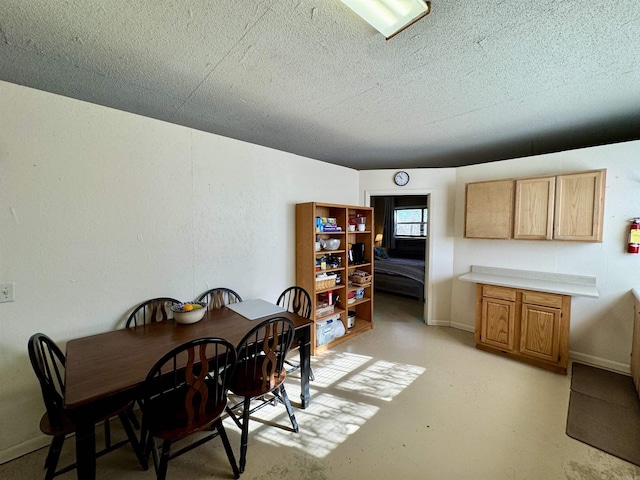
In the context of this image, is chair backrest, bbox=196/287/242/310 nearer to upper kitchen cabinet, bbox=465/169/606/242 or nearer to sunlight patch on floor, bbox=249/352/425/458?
sunlight patch on floor, bbox=249/352/425/458

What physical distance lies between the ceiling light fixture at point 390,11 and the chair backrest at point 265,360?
1748 millimetres

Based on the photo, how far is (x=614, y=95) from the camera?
85.1 inches

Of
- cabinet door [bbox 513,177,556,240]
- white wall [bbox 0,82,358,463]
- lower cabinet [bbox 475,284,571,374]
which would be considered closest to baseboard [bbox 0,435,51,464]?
white wall [bbox 0,82,358,463]

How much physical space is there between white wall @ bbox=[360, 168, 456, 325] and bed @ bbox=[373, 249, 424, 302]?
1.12 meters

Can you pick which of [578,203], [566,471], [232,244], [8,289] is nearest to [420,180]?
[578,203]

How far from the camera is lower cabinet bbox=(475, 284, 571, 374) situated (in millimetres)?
2619

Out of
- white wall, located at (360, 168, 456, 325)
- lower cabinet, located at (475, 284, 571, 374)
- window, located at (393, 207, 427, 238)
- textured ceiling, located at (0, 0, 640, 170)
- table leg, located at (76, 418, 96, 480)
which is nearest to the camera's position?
table leg, located at (76, 418, 96, 480)

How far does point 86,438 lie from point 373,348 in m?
2.69

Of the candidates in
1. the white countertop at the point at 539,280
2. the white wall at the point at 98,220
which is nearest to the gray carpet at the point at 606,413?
the white countertop at the point at 539,280

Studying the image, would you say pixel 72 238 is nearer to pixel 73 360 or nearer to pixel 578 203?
pixel 73 360

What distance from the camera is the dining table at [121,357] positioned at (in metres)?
1.22

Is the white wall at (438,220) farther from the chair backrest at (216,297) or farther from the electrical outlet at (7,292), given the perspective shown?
the electrical outlet at (7,292)

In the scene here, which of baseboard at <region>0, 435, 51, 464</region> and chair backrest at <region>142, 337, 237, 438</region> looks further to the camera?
baseboard at <region>0, 435, 51, 464</region>

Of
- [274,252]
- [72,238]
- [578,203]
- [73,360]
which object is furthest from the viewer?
[274,252]
